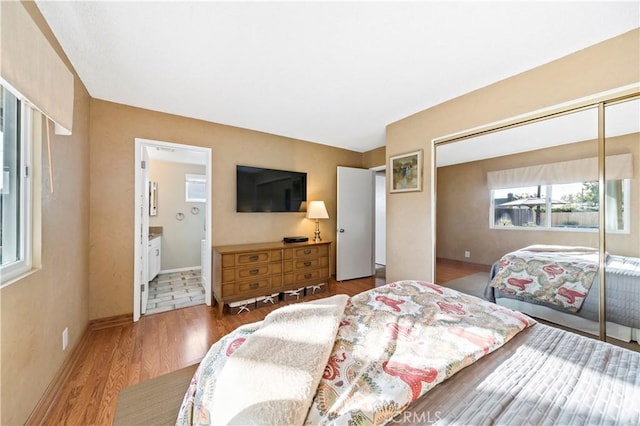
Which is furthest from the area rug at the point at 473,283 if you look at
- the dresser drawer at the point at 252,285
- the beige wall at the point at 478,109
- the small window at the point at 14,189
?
the small window at the point at 14,189

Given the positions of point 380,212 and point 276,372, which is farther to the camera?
point 380,212

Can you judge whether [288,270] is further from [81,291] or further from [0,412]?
[0,412]

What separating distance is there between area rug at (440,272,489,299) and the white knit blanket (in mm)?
1867

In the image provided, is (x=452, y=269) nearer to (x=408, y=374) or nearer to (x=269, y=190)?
(x=408, y=374)

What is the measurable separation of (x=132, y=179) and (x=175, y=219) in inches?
95.3

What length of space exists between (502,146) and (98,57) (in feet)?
11.3

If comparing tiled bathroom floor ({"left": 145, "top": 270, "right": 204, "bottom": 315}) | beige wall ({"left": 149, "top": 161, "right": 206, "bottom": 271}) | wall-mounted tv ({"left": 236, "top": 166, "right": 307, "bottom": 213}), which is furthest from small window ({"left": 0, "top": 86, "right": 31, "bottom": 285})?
beige wall ({"left": 149, "top": 161, "right": 206, "bottom": 271})

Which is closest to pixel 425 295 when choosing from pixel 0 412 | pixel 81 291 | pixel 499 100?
pixel 499 100

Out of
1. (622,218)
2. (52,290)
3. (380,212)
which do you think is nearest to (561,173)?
(622,218)

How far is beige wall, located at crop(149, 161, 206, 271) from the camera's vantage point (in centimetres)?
470

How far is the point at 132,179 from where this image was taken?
265 centimetres

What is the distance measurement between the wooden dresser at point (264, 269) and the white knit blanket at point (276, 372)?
1.78 meters

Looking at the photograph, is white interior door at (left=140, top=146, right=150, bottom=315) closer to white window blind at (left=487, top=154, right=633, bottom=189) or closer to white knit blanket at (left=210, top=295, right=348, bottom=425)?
white knit blanket at (left=210, top=295, right=348, bottom=425)

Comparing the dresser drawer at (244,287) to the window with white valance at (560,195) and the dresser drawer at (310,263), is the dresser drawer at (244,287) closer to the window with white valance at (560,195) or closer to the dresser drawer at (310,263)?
the dresser drawer at (310,263)
